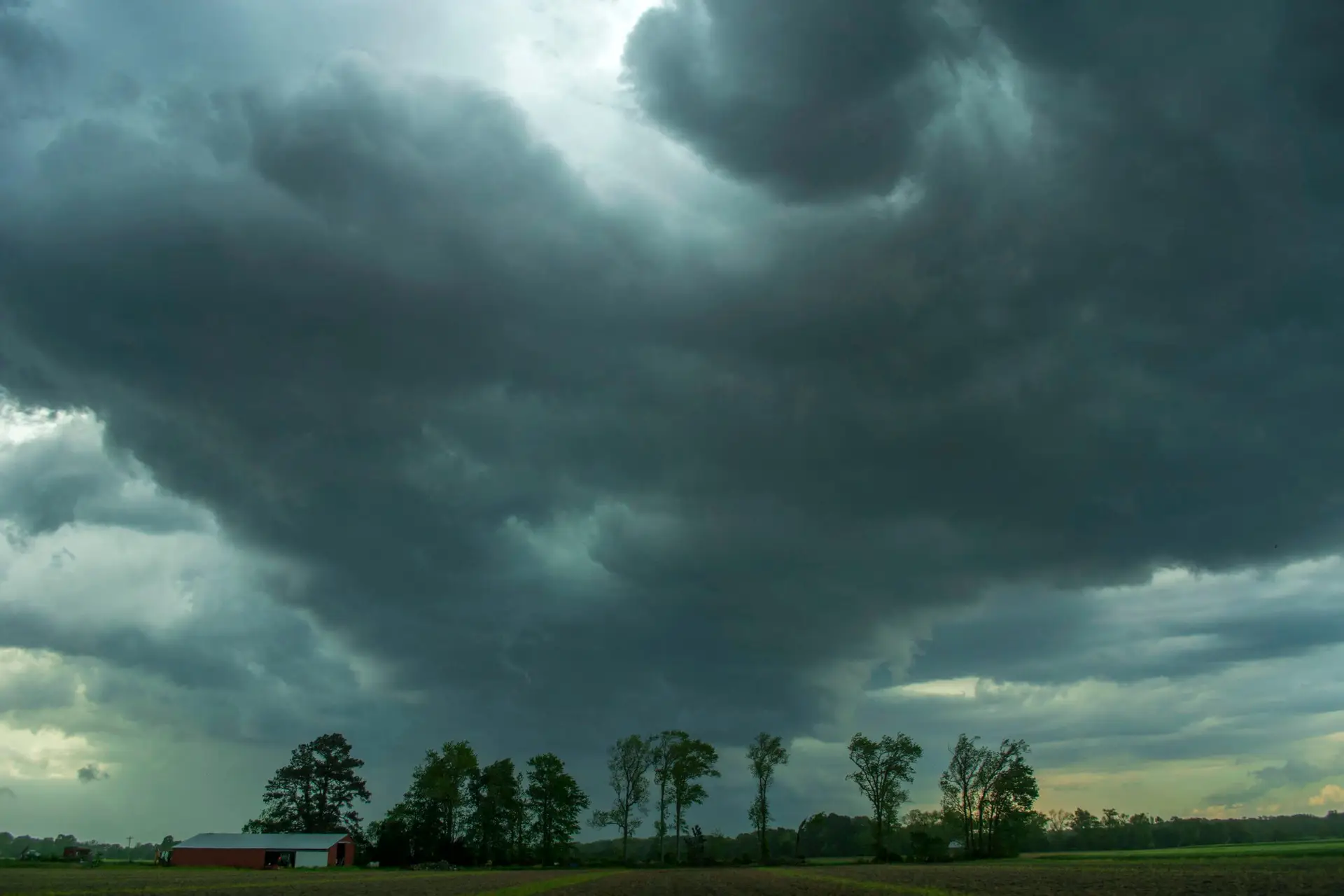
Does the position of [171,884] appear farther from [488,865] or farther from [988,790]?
[988,790]

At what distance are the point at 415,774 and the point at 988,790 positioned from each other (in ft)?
350

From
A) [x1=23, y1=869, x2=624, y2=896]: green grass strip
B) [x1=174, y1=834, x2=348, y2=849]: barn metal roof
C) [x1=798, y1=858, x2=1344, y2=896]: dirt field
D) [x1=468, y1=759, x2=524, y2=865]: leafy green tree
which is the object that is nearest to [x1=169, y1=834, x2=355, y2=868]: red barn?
[x1=174, y1=834, x2=348, y2=849]: barn metal roof

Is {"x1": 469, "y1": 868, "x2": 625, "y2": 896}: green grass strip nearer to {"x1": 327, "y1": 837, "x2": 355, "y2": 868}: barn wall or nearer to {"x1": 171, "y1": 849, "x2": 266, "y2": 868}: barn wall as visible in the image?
{"x1": 327, "y1": 837, "x2": 355, "y2": 868}: barn wall

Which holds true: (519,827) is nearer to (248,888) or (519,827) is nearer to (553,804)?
(553,804)

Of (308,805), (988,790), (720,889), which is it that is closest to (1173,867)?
(720,889)

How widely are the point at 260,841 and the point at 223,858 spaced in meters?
5.56

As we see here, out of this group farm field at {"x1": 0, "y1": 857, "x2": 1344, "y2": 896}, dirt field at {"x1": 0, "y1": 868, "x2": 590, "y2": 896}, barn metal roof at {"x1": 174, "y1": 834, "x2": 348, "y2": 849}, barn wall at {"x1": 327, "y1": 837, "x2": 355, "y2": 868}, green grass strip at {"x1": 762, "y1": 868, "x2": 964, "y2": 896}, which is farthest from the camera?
barn wall at {"x1": 327, "y1": 837, "x2": 355, "y2": 868}

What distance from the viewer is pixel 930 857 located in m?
144

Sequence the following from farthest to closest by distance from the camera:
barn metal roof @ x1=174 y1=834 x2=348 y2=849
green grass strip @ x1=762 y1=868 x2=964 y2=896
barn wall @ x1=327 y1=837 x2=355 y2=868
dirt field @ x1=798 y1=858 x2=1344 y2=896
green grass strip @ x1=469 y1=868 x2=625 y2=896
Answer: barn wall @ x1=327 y1=837 x2=355 y2=868, barn metal roof @ x1=174 y1=834 x2=348 y2=849, green grass strip @ x1=469 y1=868 x2=625 y2=896, green grass strip @ x1=762 y1=868 x2=964 y2=896, dirt field @ x1=798 y1=858 x2=1344 y2=896

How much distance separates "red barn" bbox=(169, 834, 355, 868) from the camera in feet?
428

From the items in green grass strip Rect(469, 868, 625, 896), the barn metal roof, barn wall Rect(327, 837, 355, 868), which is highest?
green grass strip Rect(469, 868, 625, 896)

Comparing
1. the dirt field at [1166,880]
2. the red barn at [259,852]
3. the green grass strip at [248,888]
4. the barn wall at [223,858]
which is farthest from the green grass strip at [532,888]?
the barn wall at [223,858]

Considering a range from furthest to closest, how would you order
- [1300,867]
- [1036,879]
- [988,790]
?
[988,790] → [1036,879] → [1300,867]

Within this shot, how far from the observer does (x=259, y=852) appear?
13100 cm
